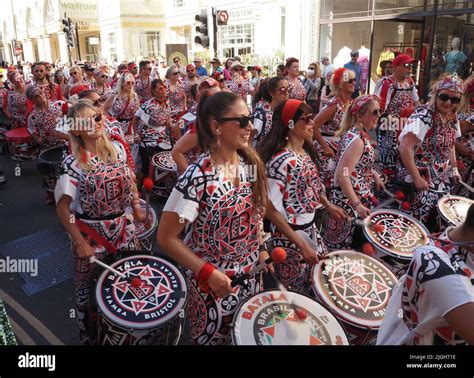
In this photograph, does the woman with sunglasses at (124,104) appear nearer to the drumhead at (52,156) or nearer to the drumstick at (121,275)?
the drumhead at (52,156)

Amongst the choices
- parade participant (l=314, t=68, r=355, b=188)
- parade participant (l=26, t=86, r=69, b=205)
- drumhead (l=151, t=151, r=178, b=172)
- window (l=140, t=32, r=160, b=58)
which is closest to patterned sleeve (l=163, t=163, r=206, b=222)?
parade participant (l=314, t=68, r=355, b=188)

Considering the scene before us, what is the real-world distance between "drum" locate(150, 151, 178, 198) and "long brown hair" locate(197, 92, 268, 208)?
3526mm

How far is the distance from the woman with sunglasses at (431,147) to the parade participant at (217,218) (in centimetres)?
217

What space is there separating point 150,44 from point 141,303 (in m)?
38.3

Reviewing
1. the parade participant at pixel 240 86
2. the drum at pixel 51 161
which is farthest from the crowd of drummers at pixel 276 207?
the parade participant at pixel 240 86

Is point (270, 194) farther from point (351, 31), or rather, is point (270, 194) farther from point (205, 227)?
point (351, 31)

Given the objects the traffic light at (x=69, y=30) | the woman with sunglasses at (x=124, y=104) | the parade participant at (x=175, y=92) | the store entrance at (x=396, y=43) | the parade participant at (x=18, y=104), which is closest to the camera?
the woman with sunglasses at (x=124, y=104)

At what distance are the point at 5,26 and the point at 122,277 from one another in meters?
80.8

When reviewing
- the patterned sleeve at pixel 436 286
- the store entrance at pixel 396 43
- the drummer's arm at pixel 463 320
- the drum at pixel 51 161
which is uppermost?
the store entrance at pixel 396 43

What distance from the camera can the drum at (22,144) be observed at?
7910 millimetres

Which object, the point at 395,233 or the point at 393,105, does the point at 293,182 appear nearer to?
the point at 395,233

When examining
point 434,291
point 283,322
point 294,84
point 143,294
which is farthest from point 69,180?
point 294,84

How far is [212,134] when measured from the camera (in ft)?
7.41

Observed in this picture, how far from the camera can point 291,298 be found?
2268 mm
